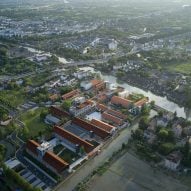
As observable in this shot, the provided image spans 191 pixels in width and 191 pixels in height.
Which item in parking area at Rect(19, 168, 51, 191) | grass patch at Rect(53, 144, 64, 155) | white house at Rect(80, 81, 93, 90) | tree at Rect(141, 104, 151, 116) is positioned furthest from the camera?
white house at Rect(80, 81, 93, 90)

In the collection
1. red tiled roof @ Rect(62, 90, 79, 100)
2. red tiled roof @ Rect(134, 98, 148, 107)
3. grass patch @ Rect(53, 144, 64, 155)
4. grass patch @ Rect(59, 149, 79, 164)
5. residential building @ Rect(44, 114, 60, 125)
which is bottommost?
grass patch @ Rect(53, 144, 64, 155)

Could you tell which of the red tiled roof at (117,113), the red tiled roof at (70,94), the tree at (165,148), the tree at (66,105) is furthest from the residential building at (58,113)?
the tree at (165,148)

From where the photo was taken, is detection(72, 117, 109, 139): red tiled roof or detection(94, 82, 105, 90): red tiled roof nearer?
detection(72, 117, 109, 139): red tiled roof

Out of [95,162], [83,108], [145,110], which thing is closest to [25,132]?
[83,108]

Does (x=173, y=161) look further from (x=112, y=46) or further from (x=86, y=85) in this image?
(x=112, y=46)

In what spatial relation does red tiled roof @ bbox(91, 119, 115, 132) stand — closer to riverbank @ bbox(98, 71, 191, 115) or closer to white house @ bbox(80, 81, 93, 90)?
riverbank @ bbox(98, 71, 191, 115)

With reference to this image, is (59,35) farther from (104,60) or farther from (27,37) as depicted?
(104,60)

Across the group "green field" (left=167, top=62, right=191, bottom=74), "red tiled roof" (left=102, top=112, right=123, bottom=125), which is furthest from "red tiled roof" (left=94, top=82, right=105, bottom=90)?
"green field" (left=167, top=62, right=191, bottom=74)
